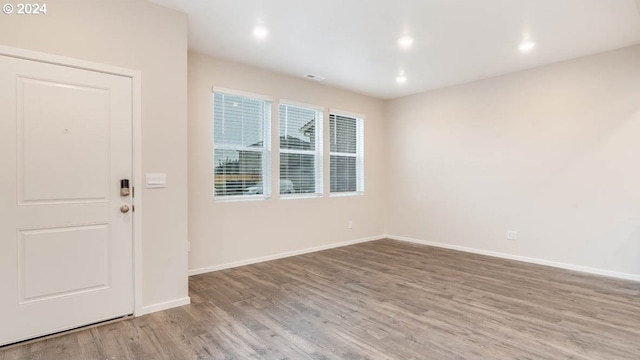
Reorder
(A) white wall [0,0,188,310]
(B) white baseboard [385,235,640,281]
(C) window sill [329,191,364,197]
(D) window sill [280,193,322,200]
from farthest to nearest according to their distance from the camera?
1. (C) window sill [329,191,364,197]
2. (D) window sill [280,193,322,200]
3. (B) white baseboard [385,235,640,281]
4. (A) white wall [0,0,188,310]

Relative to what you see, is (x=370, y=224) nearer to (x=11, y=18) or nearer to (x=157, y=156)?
(x=157, y=156)

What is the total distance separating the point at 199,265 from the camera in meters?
4.08

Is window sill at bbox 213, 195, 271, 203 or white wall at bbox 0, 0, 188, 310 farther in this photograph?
window sill at bbox 213, 195, 271, 203

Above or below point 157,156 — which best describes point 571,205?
below

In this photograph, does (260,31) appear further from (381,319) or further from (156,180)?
(381,319)

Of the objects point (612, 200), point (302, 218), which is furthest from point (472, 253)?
point (302, 218)

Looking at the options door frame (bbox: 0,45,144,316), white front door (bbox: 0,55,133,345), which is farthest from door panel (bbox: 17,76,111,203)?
door frame (bbox: 0,45,144,316)

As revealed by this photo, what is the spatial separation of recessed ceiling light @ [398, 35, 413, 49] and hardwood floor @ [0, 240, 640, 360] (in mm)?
2732

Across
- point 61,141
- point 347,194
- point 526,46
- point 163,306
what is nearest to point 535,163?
point 526,46

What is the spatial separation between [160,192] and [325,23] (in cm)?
225

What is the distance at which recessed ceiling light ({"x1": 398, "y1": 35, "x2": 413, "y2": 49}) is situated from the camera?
11.9ft

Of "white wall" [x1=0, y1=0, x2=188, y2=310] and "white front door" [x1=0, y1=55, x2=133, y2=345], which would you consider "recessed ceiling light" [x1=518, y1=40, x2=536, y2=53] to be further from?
"white front door" [x1=0, y1=55, x2=133, y2=345]

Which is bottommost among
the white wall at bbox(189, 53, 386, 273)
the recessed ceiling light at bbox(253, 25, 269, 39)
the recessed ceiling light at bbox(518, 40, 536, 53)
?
the white wall at bbox(189, 53, 386, 273)

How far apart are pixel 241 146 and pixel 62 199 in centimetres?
224
